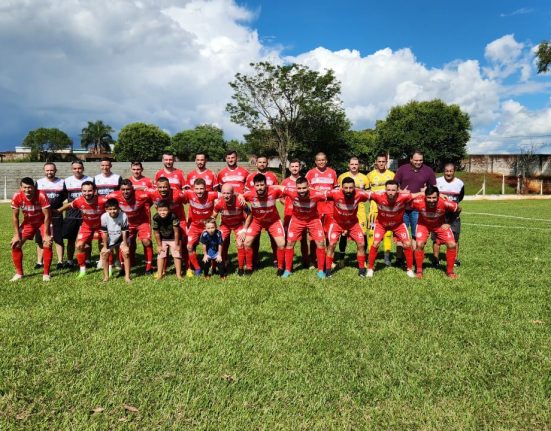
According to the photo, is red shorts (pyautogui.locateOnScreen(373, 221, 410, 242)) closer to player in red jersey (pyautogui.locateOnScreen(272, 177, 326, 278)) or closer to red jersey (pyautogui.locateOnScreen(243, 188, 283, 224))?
player in red jersey (pyautogui.locateOnScreen(272, 177, 326, 278))

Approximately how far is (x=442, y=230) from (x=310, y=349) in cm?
440

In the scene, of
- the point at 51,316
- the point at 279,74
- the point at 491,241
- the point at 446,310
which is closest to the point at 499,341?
the point at 446,310

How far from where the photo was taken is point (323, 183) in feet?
27.2

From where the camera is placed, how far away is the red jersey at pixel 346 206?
721cm

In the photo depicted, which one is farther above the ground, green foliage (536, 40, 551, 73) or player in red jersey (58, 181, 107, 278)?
green foliage (536, 40, 551, 73)

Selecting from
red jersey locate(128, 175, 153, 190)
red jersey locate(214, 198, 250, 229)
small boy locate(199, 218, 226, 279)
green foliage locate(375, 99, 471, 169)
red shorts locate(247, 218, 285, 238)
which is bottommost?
small boy locate(199, 218, 226, 279)

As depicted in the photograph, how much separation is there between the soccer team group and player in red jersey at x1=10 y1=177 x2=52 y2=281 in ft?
0.06

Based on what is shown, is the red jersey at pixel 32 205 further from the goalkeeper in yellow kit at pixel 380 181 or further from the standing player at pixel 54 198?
the goalkeeper in yellow kit at pixel 380 181

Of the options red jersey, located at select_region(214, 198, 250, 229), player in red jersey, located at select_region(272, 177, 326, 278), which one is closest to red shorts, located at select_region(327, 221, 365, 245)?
player in red jersey, located at select_region(272, 177, 326, 278)

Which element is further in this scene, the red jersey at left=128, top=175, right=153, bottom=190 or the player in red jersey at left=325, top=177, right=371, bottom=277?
the red jersey at left=128, top=175, right=153, bottom=190

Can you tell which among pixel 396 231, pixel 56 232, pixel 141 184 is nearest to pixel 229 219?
pixel 141 184

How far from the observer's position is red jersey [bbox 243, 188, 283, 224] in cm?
739

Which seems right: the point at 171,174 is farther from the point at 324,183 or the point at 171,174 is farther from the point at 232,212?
the point at 324,183

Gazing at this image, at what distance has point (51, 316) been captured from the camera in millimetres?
4996
